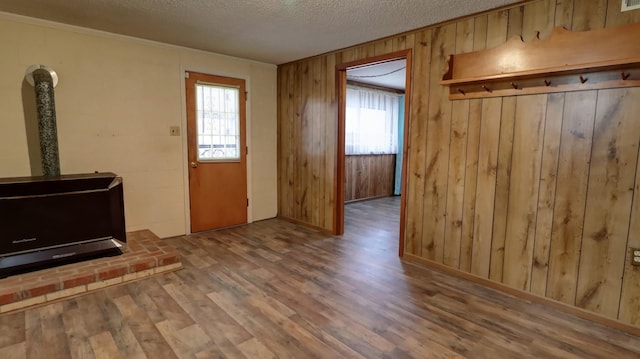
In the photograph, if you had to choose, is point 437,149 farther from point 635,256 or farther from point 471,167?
point 635,256

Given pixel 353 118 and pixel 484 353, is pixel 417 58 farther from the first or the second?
pixel 353 118

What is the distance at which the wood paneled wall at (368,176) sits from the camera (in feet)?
21.1

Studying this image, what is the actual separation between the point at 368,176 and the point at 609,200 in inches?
184

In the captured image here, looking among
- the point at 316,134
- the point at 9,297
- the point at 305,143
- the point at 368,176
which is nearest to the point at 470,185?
the point at 316,134

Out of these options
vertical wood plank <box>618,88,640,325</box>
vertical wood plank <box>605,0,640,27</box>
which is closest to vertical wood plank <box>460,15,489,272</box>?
vertical wood plank <box>605,0,640,27</box>

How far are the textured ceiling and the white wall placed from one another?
196 mm

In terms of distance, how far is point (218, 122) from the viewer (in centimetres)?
434

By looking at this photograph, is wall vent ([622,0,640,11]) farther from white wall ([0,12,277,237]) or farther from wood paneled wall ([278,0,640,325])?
white wall ([0,12,277,237])

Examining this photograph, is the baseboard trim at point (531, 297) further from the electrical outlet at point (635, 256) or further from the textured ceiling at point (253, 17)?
the textured ceiling at point (253, 17)

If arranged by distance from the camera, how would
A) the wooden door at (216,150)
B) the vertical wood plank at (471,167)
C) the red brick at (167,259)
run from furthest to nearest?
the wooden door at (216,150) → the red brick at (167,259) → the vertical wood plank at (471,167)

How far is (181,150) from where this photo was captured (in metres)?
4.05

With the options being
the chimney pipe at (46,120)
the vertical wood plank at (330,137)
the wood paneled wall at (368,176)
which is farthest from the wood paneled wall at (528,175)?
the chimney pipe at (46,120)

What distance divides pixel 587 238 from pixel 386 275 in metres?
1.54

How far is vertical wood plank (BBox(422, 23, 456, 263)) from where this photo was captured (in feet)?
10.00
